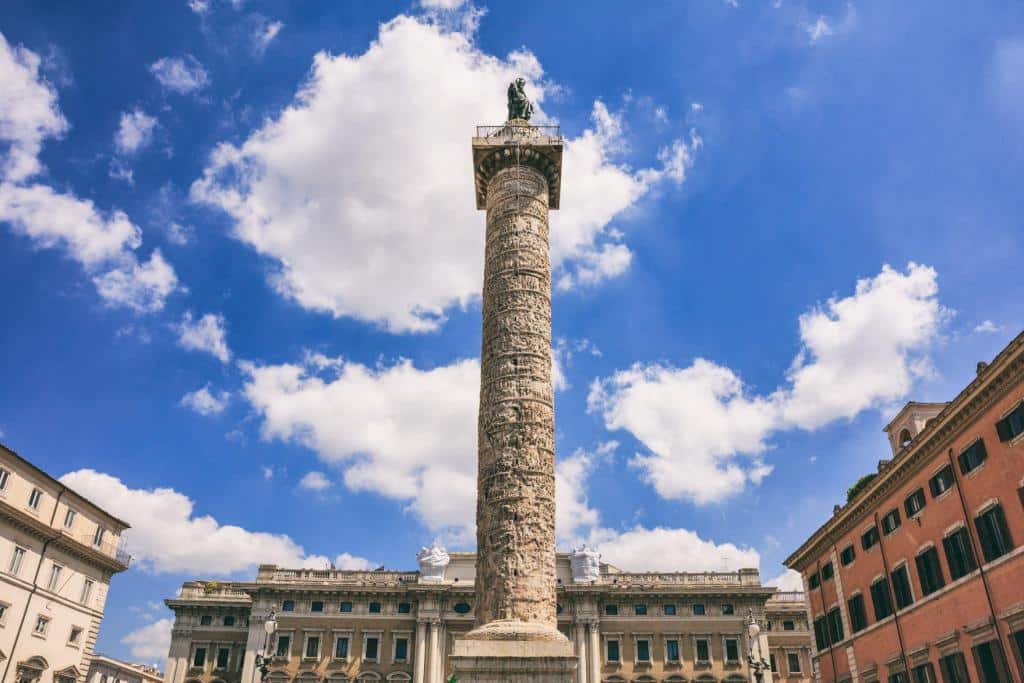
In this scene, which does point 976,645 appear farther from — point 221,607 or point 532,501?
point 221,607

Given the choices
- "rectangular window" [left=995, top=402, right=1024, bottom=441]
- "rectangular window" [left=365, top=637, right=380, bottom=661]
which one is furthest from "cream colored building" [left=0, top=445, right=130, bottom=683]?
"rectangular window" [left=995, top=402, right=1024, bottom=441]

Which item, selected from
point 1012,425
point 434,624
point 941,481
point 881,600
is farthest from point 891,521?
point 434,624

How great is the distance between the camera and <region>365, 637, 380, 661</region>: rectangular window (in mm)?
39531

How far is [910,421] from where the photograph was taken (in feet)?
82.6

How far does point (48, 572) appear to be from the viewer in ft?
90.0

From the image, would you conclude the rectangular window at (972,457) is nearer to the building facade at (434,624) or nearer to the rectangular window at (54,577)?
the building facade at (434,624)

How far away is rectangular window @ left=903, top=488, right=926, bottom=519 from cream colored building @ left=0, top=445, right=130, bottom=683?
91.2 ft

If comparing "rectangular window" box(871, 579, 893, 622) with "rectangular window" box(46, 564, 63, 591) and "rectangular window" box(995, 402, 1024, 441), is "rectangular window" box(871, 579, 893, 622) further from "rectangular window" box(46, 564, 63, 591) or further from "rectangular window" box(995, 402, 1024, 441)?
"rectangular window" box(46, 564, 63, 591)

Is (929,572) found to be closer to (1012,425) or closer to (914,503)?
(914,503)

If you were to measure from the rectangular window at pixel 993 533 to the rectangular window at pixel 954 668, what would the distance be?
2881mm

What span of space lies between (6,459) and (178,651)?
1984cm

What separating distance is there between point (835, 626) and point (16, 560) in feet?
92.2

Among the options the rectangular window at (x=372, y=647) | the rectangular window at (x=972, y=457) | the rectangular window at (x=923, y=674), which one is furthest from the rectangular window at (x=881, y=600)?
the rectangular window at (x=372, y=647)

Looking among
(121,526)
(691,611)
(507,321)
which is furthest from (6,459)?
(691,611)
